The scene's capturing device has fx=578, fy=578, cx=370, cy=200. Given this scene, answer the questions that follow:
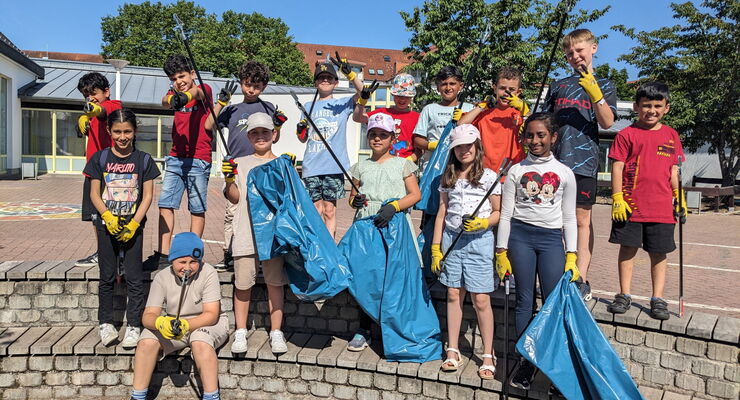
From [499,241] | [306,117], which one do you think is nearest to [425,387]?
[499,241]

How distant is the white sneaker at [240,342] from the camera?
4090 mm

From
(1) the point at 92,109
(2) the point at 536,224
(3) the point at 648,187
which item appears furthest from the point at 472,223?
(1) the point at 92,109

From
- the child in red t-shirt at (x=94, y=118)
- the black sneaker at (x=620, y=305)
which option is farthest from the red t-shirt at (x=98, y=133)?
the black sneaker at (x=620, y=305)

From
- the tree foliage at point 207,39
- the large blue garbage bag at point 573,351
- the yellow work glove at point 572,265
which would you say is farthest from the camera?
the tree foliage at point 207,39

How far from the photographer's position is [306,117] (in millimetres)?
4262

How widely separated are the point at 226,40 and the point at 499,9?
85.2 ft

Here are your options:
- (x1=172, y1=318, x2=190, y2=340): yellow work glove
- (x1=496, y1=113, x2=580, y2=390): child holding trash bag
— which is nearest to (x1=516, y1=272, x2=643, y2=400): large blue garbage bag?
(x1=496, y1=113, x2=580, y2=390): child holding trash bag

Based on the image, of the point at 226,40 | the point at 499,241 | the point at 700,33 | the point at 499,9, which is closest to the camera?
the point at 499,241

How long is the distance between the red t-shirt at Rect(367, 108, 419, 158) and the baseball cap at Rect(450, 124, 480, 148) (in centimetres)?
92

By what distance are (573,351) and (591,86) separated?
166 cm

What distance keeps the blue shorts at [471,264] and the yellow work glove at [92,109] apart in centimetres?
291

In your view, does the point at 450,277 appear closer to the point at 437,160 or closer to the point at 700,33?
the point at 437,160

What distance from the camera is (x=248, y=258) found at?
13.7 feet

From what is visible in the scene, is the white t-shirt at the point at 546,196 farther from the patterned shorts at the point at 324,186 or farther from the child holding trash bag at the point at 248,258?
the child holding trash bag at the point at 248,258
